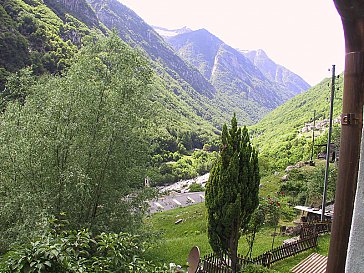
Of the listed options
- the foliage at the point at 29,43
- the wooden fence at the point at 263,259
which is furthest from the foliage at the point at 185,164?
the wooden fence at the point at 263,259

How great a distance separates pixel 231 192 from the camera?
543 inches

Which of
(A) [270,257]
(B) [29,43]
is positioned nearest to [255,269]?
(A) [270,257]

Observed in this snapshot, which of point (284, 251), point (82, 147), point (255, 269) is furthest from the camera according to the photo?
point (284, 251)

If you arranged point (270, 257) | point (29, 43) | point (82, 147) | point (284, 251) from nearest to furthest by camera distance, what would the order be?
point (270, 257) < point (82, 147) < point (284, 251) < point (29, 43)

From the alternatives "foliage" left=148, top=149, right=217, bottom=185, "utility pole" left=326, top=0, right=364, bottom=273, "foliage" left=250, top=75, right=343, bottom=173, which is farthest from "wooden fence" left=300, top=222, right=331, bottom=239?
"foliage" left=148, top=149, right=217, bottom=185

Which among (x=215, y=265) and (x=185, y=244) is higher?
(x=215, y=265)

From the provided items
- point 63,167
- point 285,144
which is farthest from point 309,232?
point 285,144

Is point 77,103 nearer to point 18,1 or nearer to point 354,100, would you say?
point 354,100

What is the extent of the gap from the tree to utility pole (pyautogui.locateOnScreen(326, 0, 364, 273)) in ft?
37.7

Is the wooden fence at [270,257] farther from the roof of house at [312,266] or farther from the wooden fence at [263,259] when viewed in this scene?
the roof of house at [312,266]

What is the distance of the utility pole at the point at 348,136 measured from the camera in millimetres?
2180

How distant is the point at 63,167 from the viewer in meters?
15.7

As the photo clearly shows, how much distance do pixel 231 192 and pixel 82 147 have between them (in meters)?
7.56

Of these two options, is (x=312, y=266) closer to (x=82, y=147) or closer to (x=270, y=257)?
(x=270, y=257)
